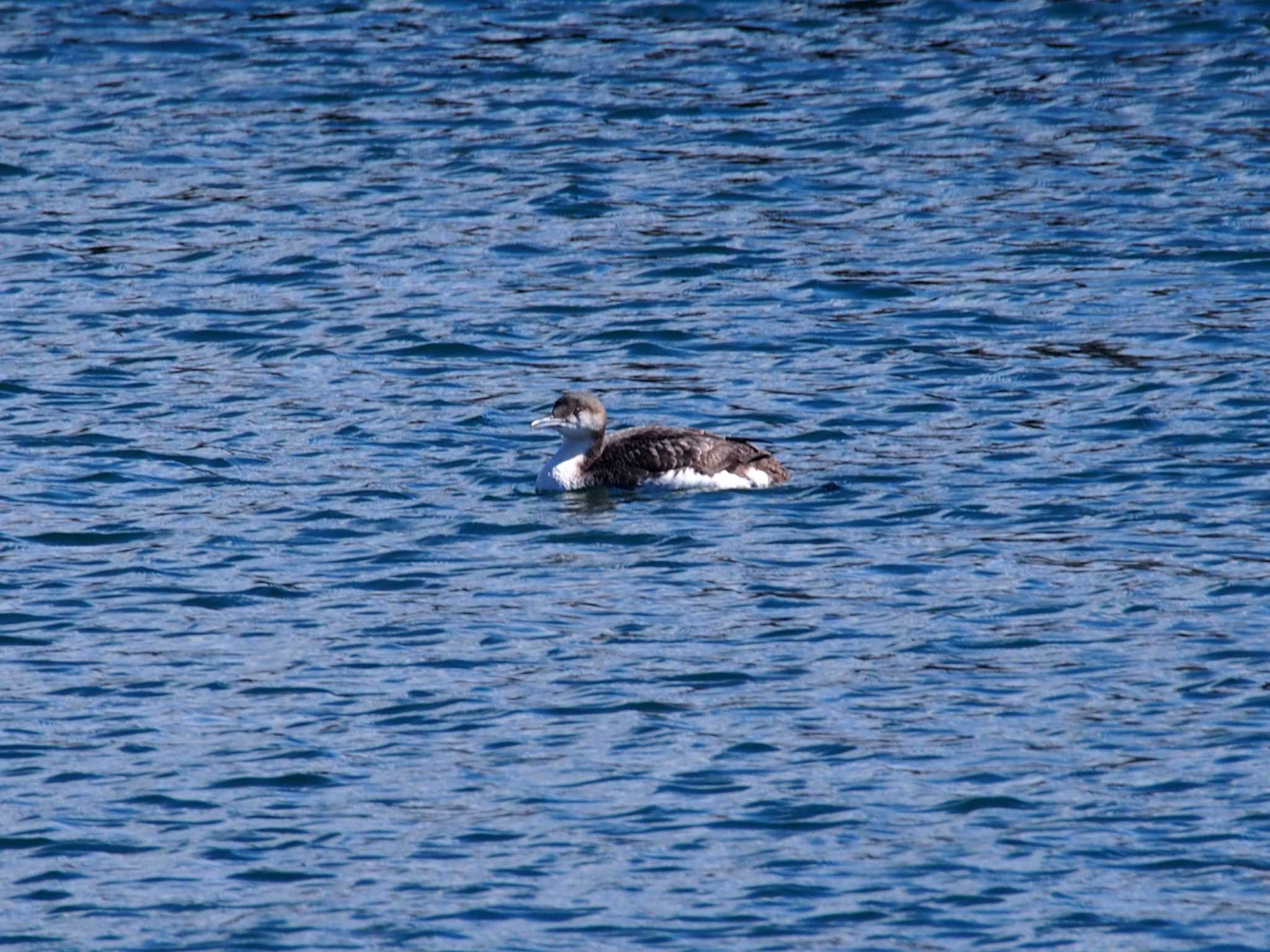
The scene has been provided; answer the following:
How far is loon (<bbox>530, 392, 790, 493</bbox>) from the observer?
52.9 feet

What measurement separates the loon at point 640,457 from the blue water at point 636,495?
0.21 metres

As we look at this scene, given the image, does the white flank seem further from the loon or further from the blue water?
the blue water

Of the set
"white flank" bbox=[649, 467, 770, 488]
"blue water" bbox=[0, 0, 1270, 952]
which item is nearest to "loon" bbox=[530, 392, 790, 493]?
"white flank" bbox=[649, 467, 770, 488]

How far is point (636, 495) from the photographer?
1670 centimetres

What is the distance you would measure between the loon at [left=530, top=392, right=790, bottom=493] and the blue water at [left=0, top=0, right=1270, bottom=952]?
0.70 feet

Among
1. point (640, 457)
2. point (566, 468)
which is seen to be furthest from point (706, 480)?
point (566, 468)

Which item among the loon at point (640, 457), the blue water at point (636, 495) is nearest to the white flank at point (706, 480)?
the loon at point (640, 457)

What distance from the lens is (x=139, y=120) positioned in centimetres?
2700

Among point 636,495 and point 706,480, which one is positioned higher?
point 706,480

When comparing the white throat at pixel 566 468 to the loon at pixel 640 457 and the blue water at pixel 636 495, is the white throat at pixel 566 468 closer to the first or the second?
the loon at pixel 640 457

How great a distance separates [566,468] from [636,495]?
1.79 feet

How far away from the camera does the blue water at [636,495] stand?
34.8ft

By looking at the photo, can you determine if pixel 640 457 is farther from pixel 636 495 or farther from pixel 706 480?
pixel 706 480

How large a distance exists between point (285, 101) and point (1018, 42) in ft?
29.4
